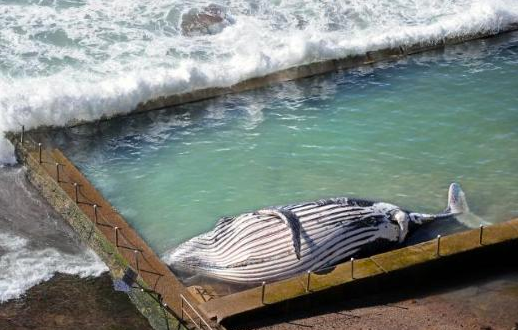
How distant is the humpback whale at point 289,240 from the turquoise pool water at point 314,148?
1.02 meters

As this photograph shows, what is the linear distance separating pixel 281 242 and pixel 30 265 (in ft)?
11.5

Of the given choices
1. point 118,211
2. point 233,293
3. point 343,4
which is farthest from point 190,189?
point 343,4

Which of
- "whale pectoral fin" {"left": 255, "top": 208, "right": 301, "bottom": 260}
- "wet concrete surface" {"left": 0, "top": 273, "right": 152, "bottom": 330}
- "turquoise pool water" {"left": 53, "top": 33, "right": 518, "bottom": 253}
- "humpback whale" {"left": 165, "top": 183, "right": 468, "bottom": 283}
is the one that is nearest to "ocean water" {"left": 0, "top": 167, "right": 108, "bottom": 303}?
"wet concrete surface" {"left": 0, "top": 273, "right": 152, "bottom": 330}

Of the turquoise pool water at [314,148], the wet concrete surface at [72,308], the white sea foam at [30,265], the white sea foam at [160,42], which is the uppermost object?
the white sea foam at [160,42]

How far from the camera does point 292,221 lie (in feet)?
41.9

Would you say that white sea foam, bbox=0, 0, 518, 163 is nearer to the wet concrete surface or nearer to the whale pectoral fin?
the wet concrete surface

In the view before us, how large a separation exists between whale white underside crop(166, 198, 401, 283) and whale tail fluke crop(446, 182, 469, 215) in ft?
5.31

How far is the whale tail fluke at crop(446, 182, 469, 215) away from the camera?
47.9ft

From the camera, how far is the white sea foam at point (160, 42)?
57.7ft

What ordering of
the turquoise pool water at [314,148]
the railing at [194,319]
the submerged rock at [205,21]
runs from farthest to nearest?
the submerged rock at [205,21]
the turquoise pool water at [314,148]
the railing at [194,319]

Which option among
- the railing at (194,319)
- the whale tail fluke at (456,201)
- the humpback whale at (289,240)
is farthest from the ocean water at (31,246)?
the whale tail fluke at (456,201)

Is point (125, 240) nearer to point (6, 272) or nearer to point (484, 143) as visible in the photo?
point (6, 272)

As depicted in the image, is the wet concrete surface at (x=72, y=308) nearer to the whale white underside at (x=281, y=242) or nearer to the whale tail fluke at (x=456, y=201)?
the whale white underside at (x=281, y=242)

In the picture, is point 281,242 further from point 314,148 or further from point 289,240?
point 314,148
